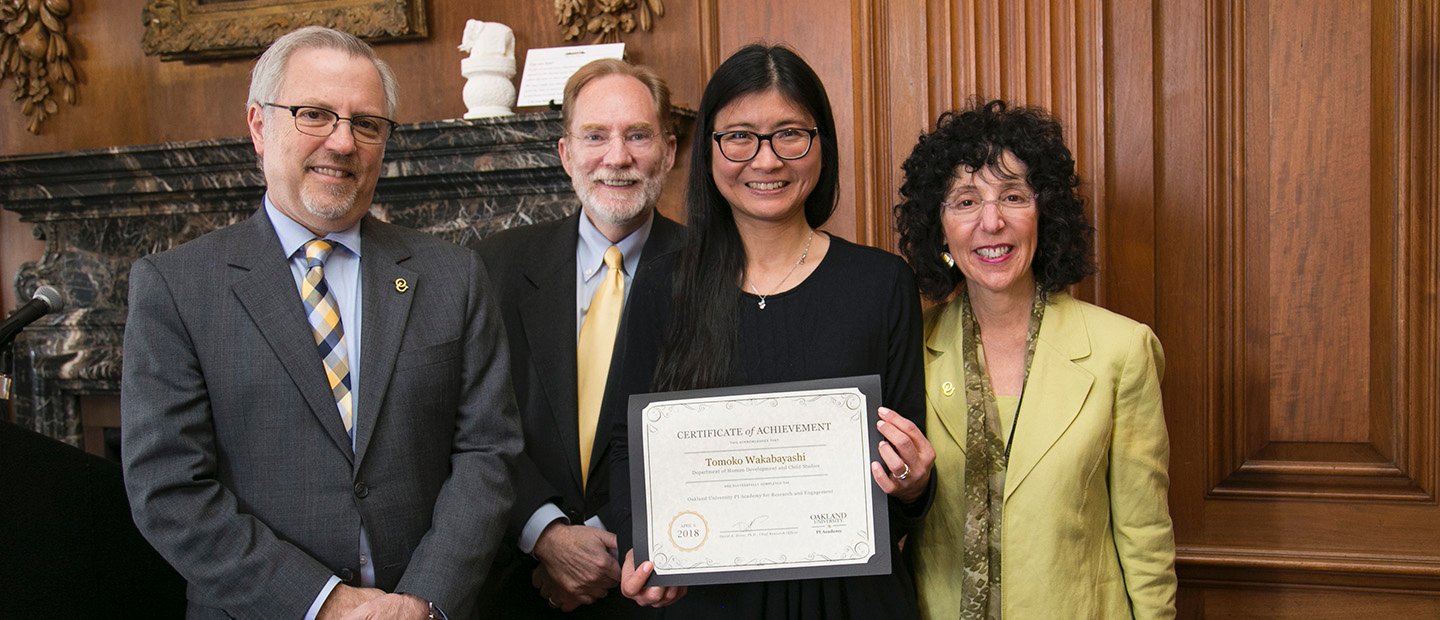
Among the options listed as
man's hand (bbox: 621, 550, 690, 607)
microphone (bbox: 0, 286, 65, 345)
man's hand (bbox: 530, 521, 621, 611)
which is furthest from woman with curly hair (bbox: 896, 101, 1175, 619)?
microphone (bbox: 0, 286, 65, 345)

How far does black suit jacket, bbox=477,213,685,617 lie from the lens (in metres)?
2.19

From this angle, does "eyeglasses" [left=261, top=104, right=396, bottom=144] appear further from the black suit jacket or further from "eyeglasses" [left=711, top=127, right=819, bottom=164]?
"eyeglasses" [left=711, top=127, right=819, bottom=164]

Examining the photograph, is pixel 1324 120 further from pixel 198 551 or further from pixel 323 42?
pixel 198 551

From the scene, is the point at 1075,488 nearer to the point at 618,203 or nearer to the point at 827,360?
the point at 827,360

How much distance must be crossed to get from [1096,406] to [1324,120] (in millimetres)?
1176

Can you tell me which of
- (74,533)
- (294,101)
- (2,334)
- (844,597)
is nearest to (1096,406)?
(844,597)

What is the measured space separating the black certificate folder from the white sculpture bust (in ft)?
5.36

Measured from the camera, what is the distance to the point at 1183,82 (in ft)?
8.62

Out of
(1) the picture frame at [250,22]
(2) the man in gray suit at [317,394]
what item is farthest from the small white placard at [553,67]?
(2) the man in gray suit at [317,394]

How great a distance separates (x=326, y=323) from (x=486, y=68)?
4.68 ft

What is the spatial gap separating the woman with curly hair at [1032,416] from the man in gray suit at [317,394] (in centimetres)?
78

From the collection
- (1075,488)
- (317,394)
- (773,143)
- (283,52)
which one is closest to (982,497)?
(1075,488)

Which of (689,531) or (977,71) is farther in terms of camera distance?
(977,71)

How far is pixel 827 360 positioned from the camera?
1749mm
